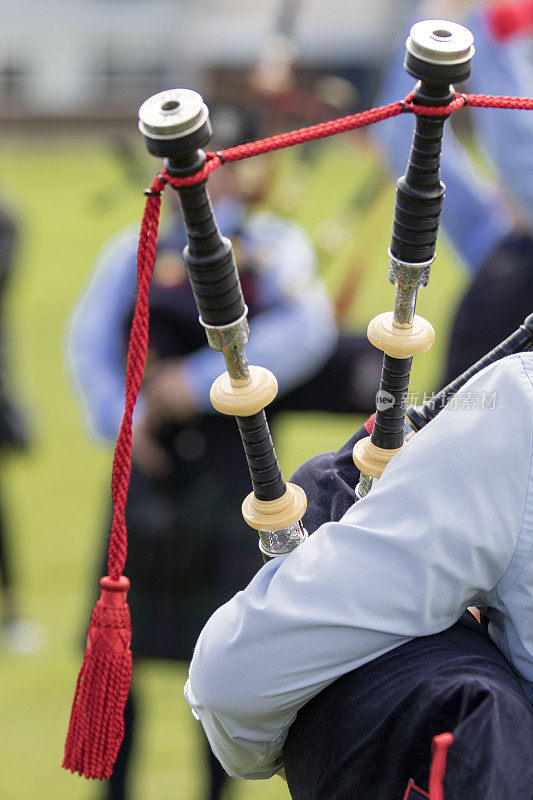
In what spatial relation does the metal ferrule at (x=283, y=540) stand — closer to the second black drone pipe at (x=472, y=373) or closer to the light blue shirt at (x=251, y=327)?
the second black drone pipe at (x=472, y=373)

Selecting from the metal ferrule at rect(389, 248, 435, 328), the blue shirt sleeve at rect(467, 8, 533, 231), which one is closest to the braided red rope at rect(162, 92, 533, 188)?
the metal ferrule at rect(389, 248, 435, 328)

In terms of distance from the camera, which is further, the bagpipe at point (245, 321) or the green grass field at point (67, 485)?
the green grass field at point (67, 485)

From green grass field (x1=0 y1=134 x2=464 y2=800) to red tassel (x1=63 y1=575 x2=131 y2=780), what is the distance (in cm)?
125

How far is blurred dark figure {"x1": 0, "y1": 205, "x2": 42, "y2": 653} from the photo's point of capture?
2.89m

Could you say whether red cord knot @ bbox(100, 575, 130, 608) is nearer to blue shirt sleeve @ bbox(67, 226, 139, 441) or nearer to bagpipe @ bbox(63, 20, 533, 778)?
bagpipe @ bbox(63, 20, 533, 778)

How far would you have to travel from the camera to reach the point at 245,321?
2.58 ft

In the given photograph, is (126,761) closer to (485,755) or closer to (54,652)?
(54,652)

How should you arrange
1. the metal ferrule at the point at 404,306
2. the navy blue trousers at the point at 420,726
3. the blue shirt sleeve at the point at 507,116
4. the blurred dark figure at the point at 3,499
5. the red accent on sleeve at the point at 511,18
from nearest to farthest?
the navy blue trousers at the point at 420,726, the metal ferrule at the point at 404,306, the blue shirt sleeve at the point at 507,116, the red accent on sleeve at the point at 511,18, the blurred dark figure at the point at 3,499

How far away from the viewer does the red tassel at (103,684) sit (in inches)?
35.2

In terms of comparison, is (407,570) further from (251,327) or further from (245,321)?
(251,327)

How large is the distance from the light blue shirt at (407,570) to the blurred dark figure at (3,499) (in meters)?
2.21

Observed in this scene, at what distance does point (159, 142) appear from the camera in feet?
2.28

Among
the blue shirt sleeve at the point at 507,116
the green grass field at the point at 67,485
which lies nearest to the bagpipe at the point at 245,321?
the blue shirt sleeve at the point at 507,116

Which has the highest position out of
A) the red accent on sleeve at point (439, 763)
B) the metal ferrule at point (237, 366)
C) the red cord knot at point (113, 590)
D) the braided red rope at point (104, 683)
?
the metal ferrule at point (237, 366)
